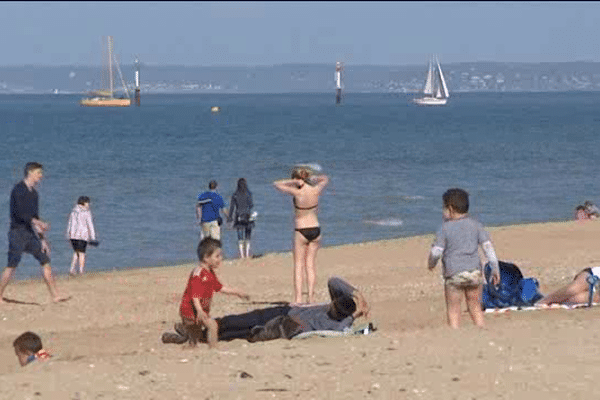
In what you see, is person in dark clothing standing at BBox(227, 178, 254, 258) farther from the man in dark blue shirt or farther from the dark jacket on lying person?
the dark jacket on lying person

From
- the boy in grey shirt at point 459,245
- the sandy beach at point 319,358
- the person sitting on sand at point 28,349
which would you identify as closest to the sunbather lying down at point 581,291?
the sandy beach at point 319,358

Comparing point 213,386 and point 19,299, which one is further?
point 19,299

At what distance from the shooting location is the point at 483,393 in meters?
9.55

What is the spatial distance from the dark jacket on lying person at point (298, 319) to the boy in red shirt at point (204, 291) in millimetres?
694

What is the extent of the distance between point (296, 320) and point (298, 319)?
8 cm

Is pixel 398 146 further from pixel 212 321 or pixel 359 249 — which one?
pixel 212 321

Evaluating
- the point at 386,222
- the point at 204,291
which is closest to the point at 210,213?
the point at 204,291

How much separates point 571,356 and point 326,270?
33.6 ft

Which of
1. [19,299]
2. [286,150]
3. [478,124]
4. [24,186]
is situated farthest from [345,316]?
[478,124]

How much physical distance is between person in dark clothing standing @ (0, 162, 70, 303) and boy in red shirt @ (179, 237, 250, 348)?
3.88 m

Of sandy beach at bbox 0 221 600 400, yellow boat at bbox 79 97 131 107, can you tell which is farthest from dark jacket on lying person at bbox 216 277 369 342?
yellow boat at bbox 79 97 131 107

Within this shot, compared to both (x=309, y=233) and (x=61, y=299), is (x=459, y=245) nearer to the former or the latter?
(x=309, y=233)

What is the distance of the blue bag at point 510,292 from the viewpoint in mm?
14727

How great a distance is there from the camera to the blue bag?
14.7m
